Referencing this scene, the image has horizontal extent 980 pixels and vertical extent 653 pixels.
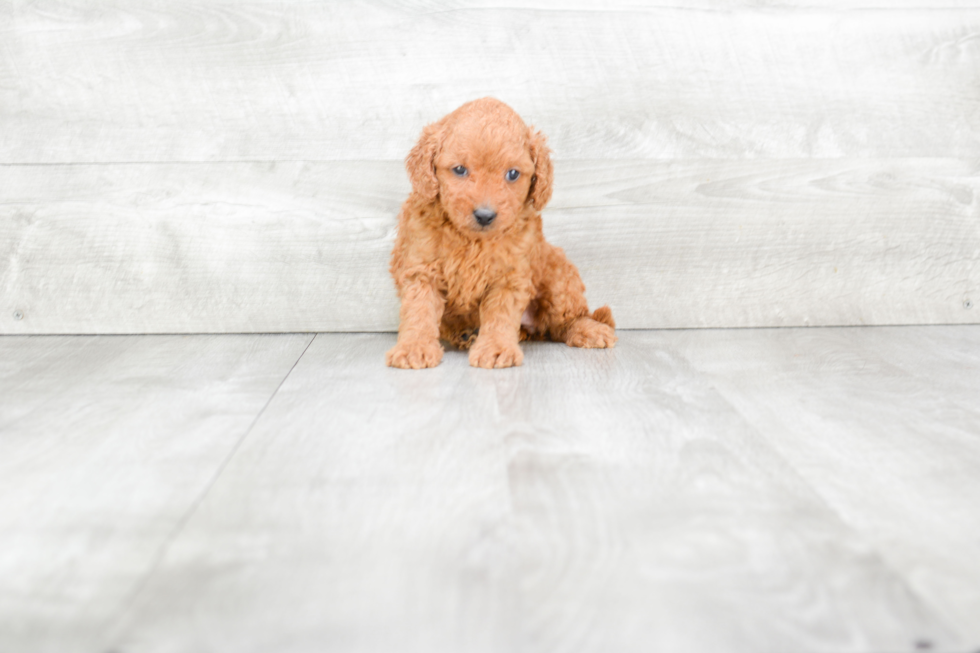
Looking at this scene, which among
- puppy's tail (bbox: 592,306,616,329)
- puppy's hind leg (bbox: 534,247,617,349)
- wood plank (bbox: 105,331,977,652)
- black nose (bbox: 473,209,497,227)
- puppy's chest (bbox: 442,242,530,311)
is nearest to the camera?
wood plank (bbox: 105,331,977,652)

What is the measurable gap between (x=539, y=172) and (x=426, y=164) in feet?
0.69

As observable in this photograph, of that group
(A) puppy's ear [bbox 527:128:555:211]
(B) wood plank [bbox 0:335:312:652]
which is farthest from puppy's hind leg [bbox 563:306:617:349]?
(B) wood plank [bbox 0:335:312:652]

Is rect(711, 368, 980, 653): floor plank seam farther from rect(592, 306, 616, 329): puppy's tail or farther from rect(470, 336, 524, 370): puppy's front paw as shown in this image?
rect(592, 306, 616, 329): puppy's tail

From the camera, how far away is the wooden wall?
185 centimetres

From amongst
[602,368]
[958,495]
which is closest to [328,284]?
[602,368]

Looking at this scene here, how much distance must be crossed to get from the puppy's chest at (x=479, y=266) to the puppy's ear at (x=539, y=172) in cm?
11

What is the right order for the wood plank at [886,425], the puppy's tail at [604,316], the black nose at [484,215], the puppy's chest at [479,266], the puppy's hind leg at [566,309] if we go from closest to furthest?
the wood plank at [886,425] < the black nose at [484,215] < the puppy's chest at [479,266] < the puppy's hind leg at [566,309] < the puppy's tail at [604,316]

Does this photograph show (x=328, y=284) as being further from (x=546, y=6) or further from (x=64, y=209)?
(x=546, y=6)

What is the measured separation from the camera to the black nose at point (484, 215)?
1.47 metres

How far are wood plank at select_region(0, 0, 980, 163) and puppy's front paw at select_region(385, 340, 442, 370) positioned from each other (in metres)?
0.53

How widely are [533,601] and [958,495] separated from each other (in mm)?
572

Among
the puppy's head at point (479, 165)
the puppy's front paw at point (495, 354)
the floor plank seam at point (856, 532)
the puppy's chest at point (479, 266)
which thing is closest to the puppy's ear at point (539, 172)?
the puppy's head at point (479, 165)

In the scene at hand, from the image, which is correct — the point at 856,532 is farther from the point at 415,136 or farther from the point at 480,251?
the point at 415,136

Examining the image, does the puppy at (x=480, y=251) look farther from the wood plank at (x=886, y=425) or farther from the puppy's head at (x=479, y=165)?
the wood plank at (x=886, y=425)
